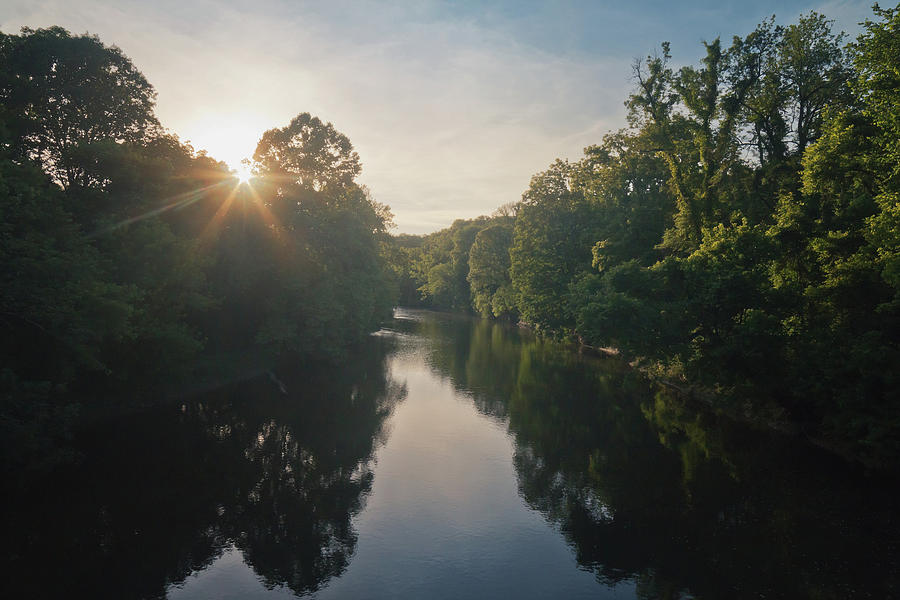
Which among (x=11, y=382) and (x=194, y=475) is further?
(x=194, y=475)

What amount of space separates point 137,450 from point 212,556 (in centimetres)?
1074

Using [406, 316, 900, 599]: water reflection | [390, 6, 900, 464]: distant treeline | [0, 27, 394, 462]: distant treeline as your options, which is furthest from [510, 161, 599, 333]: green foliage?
[406, 316, 900, 599]: water reflection

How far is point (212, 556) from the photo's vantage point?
15.8 metres

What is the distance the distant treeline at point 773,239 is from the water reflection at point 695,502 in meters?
2.47

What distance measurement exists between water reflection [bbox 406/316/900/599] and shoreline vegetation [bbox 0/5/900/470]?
251 centimetres

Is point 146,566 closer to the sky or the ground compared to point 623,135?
closer to the ground

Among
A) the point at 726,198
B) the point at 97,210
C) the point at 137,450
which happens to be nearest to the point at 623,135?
the point at 726,198

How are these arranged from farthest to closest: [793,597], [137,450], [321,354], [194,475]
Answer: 1. [321,354]
2. [137,450]
3. [194,475]
4. [793,597]

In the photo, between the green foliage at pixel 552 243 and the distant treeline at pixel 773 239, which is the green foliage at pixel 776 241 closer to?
the distant treeline at pixel 773 239

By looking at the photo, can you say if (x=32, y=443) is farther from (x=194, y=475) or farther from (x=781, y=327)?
(x=781, y=327)

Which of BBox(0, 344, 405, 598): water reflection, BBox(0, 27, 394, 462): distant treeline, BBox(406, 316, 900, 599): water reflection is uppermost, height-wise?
BBox(0, 27, 394, 462): distant treeline

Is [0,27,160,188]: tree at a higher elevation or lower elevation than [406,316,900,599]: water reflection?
higher

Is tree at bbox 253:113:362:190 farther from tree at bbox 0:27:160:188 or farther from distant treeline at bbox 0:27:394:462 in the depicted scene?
tree at bbox 0:27:160:188

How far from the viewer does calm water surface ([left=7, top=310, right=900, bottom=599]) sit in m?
14.8
